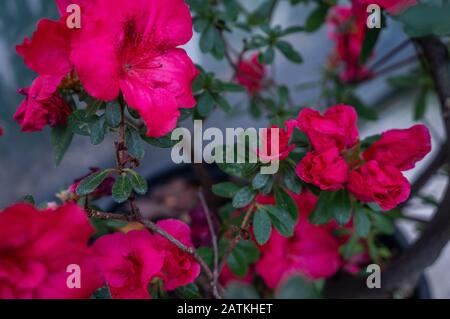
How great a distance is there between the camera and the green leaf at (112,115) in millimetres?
549

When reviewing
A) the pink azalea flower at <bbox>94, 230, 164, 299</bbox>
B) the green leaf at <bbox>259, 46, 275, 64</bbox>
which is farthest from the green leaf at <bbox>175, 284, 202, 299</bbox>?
the green leaf at <bbox>259, 46, 275, 64</bbox>

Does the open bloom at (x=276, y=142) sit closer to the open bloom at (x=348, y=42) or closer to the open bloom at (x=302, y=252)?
the open bloom at (x=302, y=252)

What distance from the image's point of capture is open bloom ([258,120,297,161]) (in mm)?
580

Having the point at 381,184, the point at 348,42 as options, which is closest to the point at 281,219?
the point at 381,184

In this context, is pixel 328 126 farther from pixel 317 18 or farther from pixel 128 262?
pixel 317 18

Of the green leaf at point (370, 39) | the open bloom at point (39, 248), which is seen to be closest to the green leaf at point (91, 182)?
the open bloom at point (39, 248)

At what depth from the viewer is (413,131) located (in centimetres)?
58

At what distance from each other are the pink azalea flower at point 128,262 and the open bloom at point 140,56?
13 centimetres

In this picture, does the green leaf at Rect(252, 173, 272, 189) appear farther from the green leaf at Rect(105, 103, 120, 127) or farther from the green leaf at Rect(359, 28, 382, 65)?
the green leaf at Rect(359, 28, 382, 65)

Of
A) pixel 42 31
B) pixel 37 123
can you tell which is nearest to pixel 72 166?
pixel 37 123

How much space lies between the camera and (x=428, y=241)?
0.84 metres

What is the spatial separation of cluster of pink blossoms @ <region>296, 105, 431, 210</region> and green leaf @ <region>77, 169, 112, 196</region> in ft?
0.66
